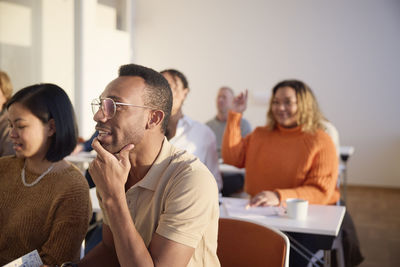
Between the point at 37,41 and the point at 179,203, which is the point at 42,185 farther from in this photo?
the point at 37,41

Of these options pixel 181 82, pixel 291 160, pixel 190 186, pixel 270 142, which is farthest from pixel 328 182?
pixel 190 186

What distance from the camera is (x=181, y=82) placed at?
2984mm

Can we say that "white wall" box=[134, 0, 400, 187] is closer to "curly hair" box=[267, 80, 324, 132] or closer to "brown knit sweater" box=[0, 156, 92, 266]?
"curly hair" box=[267, 80, 324, 132]

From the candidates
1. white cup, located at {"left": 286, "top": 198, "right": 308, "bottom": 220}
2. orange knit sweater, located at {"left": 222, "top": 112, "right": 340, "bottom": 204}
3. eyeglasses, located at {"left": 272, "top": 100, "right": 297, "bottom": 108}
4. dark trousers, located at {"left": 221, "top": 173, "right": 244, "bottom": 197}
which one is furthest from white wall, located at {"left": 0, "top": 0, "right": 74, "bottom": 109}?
white cup, located at {"left": 286, "top": 198, "right": 308, "bottom": 220}

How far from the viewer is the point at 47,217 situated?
5.28 feet

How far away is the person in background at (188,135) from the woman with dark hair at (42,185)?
120 centimetres

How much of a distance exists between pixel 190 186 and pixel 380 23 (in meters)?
6.08

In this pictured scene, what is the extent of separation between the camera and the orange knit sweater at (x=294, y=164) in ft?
8.53

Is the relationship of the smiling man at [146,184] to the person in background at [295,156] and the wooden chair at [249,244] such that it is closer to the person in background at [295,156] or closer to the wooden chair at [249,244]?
the wooden chair at [249,244]

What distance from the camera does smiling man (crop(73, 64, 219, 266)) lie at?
119 centimetres

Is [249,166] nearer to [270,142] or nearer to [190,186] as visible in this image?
[270,142]

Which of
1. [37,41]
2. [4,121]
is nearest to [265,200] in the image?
[4,121]

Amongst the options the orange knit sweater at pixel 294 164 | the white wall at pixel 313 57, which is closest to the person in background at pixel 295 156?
the orange knit sweater at pixel 294 164

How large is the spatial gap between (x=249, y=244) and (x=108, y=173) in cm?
64
